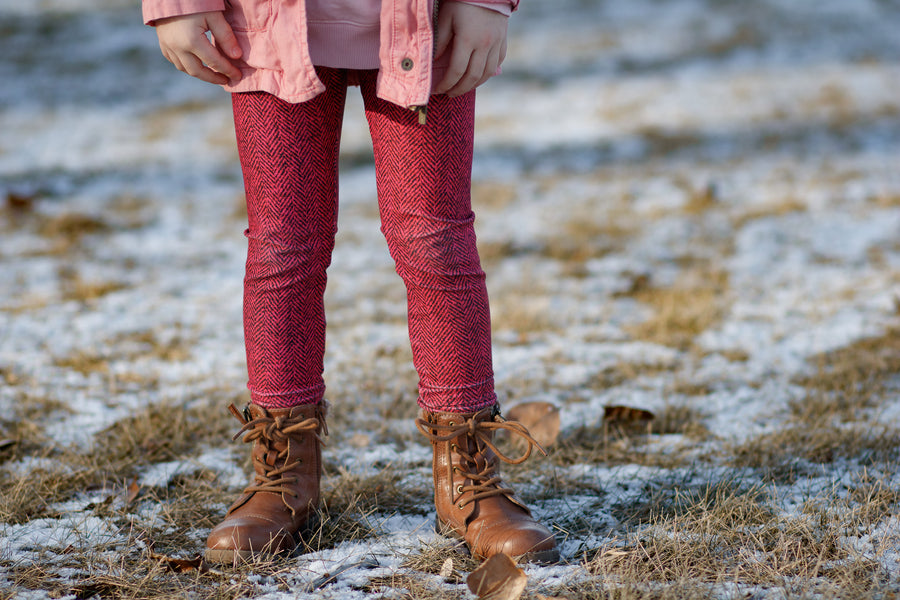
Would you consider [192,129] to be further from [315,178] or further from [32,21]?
[315,178]

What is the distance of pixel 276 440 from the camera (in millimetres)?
1646

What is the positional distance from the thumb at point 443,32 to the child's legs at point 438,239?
0.32ft

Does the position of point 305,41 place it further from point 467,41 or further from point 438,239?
point 438,239

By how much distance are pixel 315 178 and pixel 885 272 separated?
3.18 m

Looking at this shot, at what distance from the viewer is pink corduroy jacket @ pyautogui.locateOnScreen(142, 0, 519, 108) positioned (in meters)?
1.38

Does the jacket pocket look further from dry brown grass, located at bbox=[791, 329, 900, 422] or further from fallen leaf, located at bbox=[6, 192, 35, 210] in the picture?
fallen leaf, located at bbox=[6, 192, 35, 210]

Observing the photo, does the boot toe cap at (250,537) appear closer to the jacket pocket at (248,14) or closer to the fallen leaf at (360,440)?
the fallen leaf at (360,440)

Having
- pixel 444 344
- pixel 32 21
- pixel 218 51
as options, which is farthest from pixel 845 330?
pixel 32 21

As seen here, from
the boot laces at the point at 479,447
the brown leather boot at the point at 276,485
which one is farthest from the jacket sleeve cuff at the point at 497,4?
the brown leather boot at the point at 276,485

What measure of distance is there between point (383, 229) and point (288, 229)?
198 mm

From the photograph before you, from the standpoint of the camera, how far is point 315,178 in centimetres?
156

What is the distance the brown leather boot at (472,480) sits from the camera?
5.07ft

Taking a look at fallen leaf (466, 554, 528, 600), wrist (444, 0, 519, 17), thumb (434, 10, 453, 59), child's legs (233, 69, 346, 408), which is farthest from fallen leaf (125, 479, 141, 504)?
wrist (444, 0, 519, 17)

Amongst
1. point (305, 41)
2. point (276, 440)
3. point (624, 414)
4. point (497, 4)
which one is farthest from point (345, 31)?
point (624, 414)
